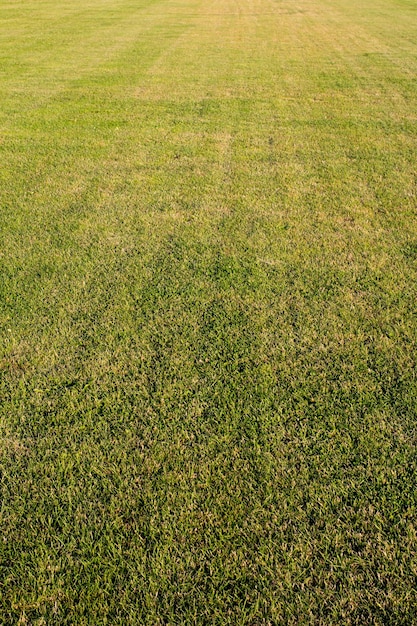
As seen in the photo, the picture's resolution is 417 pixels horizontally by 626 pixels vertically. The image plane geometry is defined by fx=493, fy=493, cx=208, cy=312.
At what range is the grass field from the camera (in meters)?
1.90

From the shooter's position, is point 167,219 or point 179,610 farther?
point 167,219

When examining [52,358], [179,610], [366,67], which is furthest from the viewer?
[366,67]

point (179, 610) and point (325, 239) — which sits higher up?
point (325, 239)

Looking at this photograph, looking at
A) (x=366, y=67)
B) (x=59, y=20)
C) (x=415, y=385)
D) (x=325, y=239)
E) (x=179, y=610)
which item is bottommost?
(x=179, y=610)

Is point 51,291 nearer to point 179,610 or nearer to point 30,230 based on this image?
point 30,230

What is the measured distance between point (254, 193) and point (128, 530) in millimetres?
3624

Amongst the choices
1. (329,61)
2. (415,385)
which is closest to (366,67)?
(329,61)

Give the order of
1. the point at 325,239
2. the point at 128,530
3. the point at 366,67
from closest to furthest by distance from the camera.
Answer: the point at 128,530
the point at 325,239
the point at 366,67

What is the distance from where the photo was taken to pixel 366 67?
1038 cm

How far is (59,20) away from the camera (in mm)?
15570

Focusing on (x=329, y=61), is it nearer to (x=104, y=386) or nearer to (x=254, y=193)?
(x=254, y=193)

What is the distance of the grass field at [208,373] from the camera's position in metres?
1.90

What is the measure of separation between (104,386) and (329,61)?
34.8 ft

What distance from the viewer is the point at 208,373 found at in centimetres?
279
